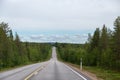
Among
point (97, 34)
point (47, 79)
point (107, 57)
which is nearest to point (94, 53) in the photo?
point (97, 34)

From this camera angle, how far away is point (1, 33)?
8825 cm

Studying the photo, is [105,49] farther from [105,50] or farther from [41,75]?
[41,75]

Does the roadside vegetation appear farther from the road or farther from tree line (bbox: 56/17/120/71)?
the road

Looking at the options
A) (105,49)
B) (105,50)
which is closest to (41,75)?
(105,50)

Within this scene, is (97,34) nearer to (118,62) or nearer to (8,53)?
(8,53)

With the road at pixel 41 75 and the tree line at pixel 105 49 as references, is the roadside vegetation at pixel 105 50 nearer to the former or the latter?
the tree line at pixel 105 49

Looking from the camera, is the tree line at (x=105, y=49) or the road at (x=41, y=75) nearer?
the road at (x=41, y=75)

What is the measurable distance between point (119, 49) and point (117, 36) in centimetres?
302

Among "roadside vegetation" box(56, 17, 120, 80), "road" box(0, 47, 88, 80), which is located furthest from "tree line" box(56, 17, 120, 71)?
"road" box(0, 47, 88, 80)

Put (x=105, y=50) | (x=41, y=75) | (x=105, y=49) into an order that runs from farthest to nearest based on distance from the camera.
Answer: (x=105, y=49), (x=105, y=50), (x=41, y=75)

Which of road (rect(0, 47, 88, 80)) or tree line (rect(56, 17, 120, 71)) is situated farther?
tree line (rect(56, 17, 120, 71))

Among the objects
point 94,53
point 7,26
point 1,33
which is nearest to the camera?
point 1,33

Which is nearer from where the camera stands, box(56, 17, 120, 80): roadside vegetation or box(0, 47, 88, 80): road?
box(0, 47, 88, 80): road

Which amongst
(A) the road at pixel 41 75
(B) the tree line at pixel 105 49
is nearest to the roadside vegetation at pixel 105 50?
(B) the tree line at pixel 105 49
